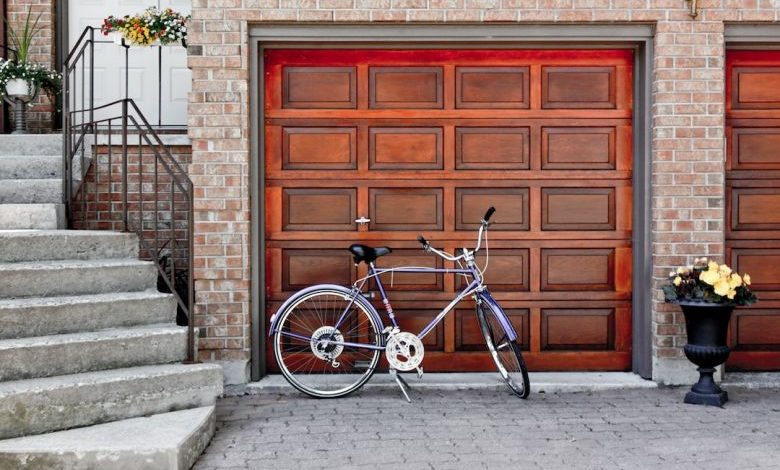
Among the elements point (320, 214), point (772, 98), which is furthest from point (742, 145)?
point (320, 214)

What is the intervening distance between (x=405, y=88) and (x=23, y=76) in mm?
3103

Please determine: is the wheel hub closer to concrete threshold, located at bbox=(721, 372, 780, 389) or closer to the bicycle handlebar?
the bicycle handlebar

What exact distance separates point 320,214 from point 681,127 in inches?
104

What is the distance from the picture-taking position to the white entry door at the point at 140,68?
7129 millimetres

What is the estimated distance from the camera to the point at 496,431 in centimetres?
473

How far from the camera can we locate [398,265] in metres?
6.07

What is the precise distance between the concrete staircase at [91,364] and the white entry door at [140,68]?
A: 74.0 inches

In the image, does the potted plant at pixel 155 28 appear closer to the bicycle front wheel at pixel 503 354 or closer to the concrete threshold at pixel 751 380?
the bicycle front wheel at pixel 503 354

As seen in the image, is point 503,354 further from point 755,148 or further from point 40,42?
point 40,42

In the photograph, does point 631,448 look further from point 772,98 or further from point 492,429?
point 772,98

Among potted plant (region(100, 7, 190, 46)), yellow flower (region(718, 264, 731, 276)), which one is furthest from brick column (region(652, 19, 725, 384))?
potted plant (region(100, 7, 190, 46))

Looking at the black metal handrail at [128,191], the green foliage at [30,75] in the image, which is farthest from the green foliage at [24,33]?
the black metal handrail at [128,191]

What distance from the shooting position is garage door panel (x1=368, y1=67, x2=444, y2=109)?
605cm

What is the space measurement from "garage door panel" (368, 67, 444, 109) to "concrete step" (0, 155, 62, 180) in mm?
2413
